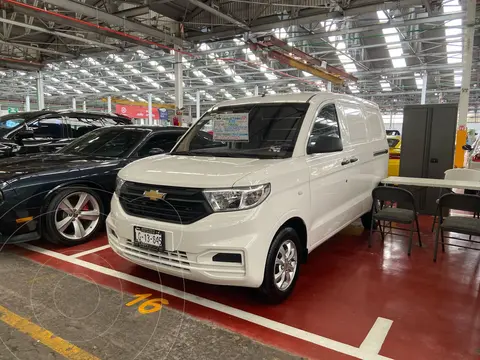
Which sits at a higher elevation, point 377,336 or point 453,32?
point 453,32

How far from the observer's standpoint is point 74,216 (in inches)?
170

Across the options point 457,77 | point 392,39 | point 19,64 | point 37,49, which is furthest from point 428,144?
point 457,77

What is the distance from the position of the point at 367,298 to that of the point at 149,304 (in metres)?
1.98

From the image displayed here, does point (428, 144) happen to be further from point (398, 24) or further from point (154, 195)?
point (154, 195)

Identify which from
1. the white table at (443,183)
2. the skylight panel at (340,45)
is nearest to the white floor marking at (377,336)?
the white table at (443,183)

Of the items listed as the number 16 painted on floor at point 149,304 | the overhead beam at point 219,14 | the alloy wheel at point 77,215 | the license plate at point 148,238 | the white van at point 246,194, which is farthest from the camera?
the overhead beam at point 219,14

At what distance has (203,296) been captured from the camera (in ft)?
10.4

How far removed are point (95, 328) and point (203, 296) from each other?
0.94 meters

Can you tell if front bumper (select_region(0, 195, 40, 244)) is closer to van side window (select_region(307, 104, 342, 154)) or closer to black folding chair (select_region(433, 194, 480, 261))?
van side window (select_region(307, 104, 342, 154))

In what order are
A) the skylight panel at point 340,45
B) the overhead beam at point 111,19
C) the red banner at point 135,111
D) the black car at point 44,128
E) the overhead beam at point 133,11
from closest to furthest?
the black car at point 44,128 → the overhead beam at point 111,19 → the overhead beam at point 133,11 → the skylight panel at point 340,45 → the red banner at point 135,111

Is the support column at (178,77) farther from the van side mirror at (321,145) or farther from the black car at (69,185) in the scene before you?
the van side mirror at (321,145)

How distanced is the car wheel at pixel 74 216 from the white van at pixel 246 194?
1.21 metres

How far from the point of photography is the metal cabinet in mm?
6062

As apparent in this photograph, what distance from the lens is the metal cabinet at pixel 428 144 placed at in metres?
6.06
